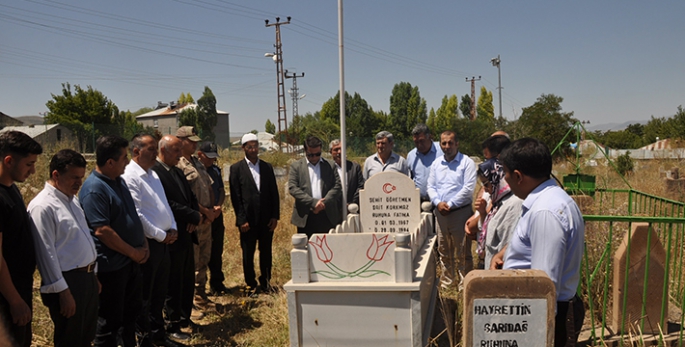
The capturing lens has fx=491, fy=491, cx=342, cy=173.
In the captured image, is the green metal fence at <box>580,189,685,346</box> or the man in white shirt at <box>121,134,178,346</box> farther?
the man in white shirt at <box>121,134,178,346</box>

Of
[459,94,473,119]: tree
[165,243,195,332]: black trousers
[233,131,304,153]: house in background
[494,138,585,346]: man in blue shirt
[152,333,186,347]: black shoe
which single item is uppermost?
[459,94,473,119]: tree

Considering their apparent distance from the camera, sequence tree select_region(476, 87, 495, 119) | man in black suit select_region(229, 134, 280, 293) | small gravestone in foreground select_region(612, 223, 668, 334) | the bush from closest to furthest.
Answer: small gravestone in foreground select_region(612, 223, 668, 334)
man in black suit select_region(229, 134, 280, 293)
the bush
tree select_region(476, 87, 495, 119)

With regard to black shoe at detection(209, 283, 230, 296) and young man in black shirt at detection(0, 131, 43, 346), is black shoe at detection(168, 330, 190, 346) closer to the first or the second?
black shoe at detection(209, 283, 230, 296)

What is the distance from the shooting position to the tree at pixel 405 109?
56.5 m

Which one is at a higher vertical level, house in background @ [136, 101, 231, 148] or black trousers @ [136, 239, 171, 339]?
house in background @ [136, 101, 231, 148]

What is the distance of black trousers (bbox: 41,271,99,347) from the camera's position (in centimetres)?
313

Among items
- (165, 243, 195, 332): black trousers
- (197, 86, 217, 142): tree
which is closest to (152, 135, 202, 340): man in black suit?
(165, 243, 195, 332): black trousers

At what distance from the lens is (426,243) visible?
5.12 m

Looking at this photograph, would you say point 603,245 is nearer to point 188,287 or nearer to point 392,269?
point 392,269

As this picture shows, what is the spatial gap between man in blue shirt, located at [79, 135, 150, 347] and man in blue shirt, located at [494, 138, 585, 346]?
2686 millimetres

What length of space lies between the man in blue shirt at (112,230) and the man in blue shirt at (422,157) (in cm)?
367

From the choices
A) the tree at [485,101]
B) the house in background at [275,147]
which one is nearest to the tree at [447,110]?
the tree at [485,101]

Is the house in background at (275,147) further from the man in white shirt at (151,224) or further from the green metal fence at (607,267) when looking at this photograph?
the green metal fence at (607,267)

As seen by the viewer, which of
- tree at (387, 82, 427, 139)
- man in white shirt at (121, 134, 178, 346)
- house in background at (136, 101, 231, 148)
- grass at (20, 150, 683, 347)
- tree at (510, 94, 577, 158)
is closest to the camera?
man in white shirt at (121, 134, 178, 346)
